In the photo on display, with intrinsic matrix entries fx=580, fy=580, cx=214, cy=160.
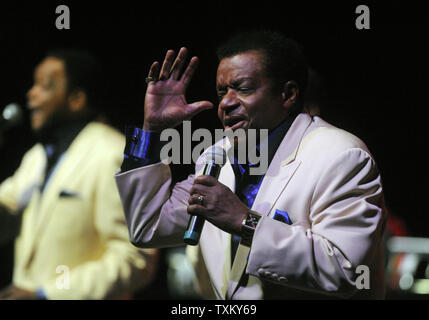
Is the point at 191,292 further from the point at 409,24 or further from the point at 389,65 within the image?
the point at 409,24

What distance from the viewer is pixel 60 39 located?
4027 millimetres

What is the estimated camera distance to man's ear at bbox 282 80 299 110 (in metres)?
2.20

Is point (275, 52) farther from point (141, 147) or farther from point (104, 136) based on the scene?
point (104, 136)

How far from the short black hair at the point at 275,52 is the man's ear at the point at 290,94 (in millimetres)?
19

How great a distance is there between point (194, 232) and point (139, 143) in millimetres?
491

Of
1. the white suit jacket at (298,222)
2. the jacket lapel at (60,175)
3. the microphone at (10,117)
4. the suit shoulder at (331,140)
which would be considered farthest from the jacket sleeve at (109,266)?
the suit shoulder at (331,140)

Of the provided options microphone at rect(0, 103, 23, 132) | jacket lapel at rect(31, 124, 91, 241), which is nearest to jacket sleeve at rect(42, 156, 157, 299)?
jacket lapel at rect(31, 124, 91, 241)

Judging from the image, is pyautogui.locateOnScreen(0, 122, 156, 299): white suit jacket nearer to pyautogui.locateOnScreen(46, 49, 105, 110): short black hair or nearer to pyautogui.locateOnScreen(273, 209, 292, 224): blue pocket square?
pyautogui.locateOnScreen(46, 49, 105, 110): short black hair

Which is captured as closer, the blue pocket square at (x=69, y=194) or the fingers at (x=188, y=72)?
the fingers at (x=188, y=72)

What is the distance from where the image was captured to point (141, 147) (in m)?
2.13

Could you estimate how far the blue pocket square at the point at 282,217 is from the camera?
6.20 feet

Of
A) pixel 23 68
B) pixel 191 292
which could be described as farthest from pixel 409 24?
pixel 191 292

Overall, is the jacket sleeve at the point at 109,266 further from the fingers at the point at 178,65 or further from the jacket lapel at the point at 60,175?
the fingers at the point at 178,65

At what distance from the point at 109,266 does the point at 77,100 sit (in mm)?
945
